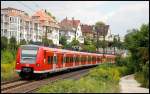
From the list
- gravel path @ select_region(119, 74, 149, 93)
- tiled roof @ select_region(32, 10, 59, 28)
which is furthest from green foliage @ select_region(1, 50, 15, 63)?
tiled roof @ select_region(32, 10, 59, 28)

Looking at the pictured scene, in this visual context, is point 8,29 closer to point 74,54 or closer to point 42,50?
point 74,54

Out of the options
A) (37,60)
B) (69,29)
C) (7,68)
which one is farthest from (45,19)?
(37,60)

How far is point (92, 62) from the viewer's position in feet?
219

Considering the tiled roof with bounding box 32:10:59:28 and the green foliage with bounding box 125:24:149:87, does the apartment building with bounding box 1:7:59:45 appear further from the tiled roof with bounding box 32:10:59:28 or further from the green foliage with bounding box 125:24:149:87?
the green foliage with bounding box 125:24:149:87

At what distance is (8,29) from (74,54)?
65.5 meters

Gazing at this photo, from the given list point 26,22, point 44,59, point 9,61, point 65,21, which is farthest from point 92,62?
point 65,21

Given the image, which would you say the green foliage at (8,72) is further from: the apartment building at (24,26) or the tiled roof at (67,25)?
the tiled roof at (67,25)

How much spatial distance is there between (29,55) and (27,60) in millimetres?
388

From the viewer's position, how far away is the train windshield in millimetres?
33375

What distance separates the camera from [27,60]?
3350 centimetres

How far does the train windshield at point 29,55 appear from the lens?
3338 cm

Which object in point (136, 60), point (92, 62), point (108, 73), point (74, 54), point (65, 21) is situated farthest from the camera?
point (65, 21)

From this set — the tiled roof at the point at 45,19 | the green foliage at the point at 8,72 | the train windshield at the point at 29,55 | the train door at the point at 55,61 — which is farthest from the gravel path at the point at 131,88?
the tiled roof at the point at 45,19

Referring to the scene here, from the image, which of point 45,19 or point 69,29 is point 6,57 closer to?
point 45,19
